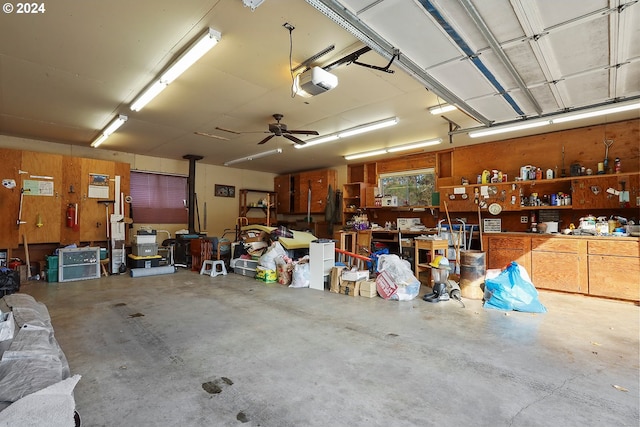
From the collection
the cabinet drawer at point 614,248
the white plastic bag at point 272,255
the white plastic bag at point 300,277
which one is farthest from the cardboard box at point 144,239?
the cabinet drawer at point 614,248

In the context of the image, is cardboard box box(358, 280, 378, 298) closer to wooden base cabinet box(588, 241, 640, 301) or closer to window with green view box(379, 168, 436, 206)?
wooden base cabinet box(588, 241, 640, 301)

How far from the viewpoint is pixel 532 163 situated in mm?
6059

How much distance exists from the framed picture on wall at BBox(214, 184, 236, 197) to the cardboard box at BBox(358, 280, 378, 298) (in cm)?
644

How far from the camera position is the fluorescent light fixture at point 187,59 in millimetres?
2826

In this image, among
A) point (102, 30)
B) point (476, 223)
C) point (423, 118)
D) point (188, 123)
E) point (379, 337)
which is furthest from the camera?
point (476, 223)

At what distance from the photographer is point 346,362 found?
2512mm

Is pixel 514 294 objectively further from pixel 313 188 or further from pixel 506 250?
pixel 313 188

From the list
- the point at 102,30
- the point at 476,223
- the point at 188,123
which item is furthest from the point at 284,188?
the point at 102,30

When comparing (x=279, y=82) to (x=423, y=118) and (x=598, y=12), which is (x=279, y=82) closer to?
(x=423, y=118)

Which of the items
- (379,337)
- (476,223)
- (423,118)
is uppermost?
(423,118)

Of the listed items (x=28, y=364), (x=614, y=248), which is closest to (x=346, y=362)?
(x=28, y=364)

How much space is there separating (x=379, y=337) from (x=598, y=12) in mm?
3230

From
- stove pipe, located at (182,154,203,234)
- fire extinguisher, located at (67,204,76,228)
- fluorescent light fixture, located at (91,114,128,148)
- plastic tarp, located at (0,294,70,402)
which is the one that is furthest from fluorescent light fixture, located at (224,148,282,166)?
plastic tarp, located at (0,294,70,402)

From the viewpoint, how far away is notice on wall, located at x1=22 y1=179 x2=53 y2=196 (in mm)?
6098
